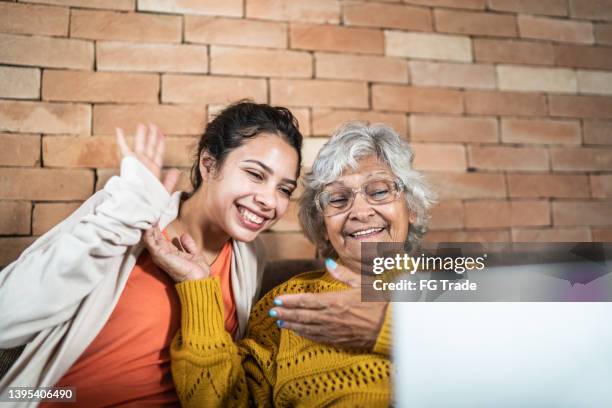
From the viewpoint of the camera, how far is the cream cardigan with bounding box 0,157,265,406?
2.97 feet

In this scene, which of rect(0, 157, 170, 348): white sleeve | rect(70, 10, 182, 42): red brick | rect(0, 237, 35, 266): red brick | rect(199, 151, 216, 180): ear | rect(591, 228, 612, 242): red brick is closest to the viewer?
rect(0, 157, 170, 348): white sleeve

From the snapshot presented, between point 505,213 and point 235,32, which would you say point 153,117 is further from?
point 505,213

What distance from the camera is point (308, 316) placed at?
0.99 meters

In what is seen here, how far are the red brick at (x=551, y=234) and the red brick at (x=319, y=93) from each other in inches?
30.6

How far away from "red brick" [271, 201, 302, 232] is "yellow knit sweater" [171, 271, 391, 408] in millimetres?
450

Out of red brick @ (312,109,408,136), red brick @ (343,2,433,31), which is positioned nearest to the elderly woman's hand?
red brick @ (312,109,408,136)

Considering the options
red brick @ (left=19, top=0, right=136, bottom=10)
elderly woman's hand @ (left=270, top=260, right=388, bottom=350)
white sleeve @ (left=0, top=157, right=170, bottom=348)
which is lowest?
elderly woman's hand @ (left=270, top=260, right=388, bottom=350)

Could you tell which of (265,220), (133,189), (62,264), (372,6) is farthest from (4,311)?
(372,6)

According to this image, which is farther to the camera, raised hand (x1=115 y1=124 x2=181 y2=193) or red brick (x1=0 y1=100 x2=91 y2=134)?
red brick (x1=0 y1=100 x2=91 y2=134)

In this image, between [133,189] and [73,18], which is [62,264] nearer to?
[133,189]

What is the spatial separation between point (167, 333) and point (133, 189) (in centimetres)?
39

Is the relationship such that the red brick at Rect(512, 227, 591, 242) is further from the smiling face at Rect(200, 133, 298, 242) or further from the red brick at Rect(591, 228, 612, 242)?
the smiling face at Rect(200, 133, 298, 242)

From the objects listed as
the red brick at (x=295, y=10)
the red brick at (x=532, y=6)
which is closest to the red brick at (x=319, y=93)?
the red brick at (x=295, y=10)

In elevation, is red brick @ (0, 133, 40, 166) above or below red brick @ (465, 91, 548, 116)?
below
